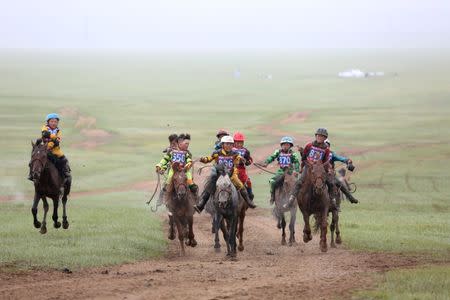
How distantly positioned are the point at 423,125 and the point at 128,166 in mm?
28730

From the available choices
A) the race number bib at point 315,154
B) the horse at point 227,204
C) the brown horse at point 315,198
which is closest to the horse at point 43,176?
the horse at point 227,204

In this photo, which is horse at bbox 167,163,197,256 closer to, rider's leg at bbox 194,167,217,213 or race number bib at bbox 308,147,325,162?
rider's leg at bbox 194,167,217,213

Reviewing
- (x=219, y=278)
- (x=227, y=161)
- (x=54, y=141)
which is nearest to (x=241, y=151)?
(x=227, y=161)

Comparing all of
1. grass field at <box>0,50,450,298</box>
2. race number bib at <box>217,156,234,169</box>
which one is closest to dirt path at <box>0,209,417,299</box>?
grass field at <box>0,50,450,298</box>

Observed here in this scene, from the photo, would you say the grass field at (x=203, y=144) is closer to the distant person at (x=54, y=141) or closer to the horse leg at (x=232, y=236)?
the distant person at (x=54, y=141)

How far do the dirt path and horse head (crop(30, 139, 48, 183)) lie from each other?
306cm

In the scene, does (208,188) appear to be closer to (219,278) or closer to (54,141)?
(54,141)

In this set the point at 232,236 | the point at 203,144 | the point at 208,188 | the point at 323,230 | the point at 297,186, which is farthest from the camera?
the point at 203,144

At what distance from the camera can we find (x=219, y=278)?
15.8m

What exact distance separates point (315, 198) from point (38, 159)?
6.43 m

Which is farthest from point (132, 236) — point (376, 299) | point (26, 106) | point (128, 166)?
point (26, 106)

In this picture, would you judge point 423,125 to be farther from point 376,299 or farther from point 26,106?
point 376,299

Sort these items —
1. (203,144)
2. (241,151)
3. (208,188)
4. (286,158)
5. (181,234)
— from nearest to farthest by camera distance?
(208,188) → (181,234) → (241,151) → (286,158) → (203,144)

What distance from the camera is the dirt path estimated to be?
1434cm
